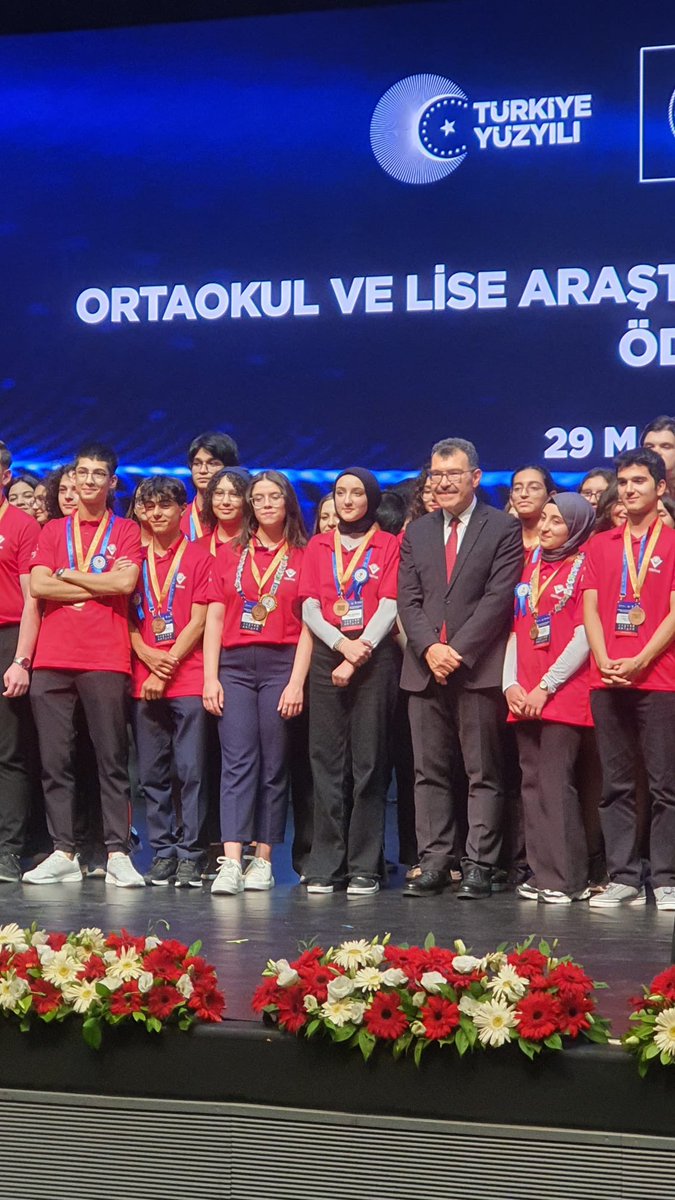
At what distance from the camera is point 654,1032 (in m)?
2.59

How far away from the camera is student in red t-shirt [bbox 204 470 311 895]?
5.46m

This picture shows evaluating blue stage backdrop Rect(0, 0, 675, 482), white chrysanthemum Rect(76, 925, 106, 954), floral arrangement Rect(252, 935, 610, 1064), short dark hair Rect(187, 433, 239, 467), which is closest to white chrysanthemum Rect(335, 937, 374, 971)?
floral arrangement Rect(252, 935, 610, 1064)

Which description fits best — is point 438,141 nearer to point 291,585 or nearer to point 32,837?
point 291,585

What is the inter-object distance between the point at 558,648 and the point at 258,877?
1.29m

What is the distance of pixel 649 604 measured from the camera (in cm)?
502

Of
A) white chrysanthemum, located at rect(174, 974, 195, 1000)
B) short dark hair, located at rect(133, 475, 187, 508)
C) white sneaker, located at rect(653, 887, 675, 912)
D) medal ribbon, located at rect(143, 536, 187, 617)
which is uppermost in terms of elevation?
short dark hair, located at rect(133, 475, 187, 508)

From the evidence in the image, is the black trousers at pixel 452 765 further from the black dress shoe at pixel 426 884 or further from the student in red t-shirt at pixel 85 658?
the student in red t-shirt at pixel 85 658

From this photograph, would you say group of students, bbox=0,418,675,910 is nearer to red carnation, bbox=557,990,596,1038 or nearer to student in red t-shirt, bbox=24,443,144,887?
student in red t-shirt, bbox=24,443,144,887

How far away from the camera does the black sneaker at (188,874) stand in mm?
5355

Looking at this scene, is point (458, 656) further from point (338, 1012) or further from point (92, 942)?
point (338, 1012)

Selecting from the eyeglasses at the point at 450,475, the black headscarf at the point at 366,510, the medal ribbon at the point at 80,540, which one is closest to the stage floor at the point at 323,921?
the medal ribbon at the point at 80,540

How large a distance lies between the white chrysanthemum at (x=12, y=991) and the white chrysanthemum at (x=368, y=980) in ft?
2.03

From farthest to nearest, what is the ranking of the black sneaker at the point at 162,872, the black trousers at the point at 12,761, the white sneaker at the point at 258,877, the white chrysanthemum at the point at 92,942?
the black trousers at the point at 12,761, the black sneaker at the point at 162,872, the white sneaker at the point at 258,877, the white chrysanthemum at the point at 92,942

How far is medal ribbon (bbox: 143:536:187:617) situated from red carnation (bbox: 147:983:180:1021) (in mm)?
2882
